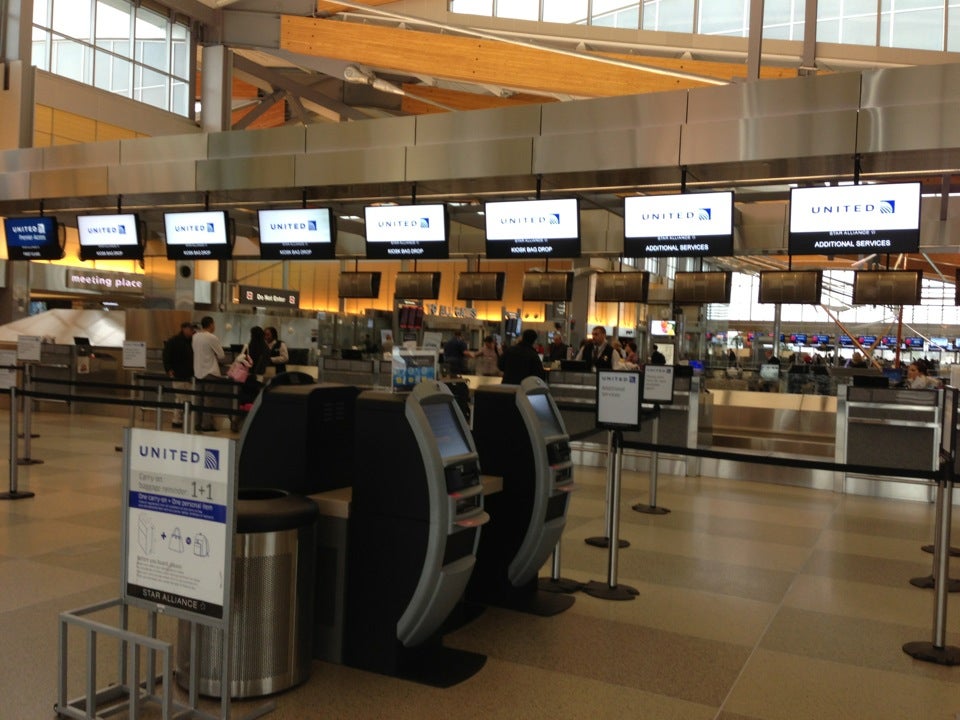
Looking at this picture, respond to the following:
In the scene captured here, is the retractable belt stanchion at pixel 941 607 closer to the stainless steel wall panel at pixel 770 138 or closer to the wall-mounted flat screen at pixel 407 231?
the stainless steel wall panel at pixel 770 138

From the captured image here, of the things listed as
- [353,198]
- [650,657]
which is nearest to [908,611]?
[650,657]

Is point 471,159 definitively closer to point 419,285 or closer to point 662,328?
point 419,285

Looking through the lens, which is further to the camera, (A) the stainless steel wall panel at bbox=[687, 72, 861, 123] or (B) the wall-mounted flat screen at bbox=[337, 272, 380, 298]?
(B) the wall-mounted flat screen at bbox=[337, 272, 380, 298]

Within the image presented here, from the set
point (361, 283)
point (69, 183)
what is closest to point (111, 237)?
point (69, 183)

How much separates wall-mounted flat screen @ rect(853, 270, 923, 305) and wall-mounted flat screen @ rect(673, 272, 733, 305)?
280 centimetres

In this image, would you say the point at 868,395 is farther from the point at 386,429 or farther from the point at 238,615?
the point at 238,615

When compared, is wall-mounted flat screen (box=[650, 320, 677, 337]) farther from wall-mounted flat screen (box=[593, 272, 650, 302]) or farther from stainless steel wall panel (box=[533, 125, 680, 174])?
stainless steel wall panel (box=[533, 125, 680, 174])

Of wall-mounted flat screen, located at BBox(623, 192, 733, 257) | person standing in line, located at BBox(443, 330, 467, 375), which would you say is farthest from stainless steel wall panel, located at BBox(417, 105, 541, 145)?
person standing in line, located at BBox(443, 330, 467, 375)

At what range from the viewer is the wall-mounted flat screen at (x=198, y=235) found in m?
10.9

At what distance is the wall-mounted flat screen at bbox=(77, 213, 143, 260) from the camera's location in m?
11.6

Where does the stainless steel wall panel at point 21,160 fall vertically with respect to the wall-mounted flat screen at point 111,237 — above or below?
above

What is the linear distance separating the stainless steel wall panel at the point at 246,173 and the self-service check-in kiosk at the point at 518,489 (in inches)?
230

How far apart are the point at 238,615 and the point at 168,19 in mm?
18658

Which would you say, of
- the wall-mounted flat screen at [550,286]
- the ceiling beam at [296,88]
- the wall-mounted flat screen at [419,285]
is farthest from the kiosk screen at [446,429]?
the ceiling beam at [296,88]
